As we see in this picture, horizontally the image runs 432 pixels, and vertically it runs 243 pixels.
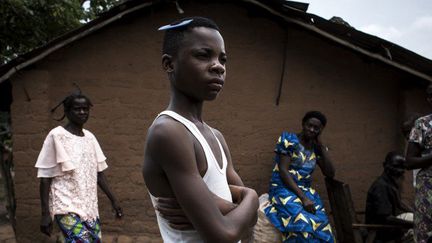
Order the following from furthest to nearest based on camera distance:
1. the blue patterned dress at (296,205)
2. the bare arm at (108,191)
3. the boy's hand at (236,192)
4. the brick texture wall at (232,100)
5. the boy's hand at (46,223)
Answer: the brick texture wall at (232,100), the blue patterned dress at (296,205), the bare arm at (108,191), the boy's hand at (46,223), the boy's hand at (236,192)

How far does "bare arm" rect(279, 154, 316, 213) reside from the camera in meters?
4.96

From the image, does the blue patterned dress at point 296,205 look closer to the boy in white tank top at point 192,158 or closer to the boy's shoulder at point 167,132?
the boy in white tank top at point 192,158

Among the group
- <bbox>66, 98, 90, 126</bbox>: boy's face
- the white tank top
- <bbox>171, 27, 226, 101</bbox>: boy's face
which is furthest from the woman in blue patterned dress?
<bbox>171, 27, 226, 101</bbox>: boy's face

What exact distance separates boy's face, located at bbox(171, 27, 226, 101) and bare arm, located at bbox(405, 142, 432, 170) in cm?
284

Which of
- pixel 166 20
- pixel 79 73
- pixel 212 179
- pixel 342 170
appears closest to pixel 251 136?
pixel 342 170

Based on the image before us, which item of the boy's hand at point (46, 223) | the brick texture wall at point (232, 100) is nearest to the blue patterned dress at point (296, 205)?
the brick texture wall at point (232, 100)

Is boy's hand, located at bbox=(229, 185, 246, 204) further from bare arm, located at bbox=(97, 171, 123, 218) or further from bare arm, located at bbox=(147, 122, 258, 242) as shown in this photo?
bare arm, located at bbox=(97, 171, 123, 218)

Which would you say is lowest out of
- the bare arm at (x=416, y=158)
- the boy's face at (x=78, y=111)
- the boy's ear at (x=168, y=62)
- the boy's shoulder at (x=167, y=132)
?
the bare arm at (x=416, y=158)

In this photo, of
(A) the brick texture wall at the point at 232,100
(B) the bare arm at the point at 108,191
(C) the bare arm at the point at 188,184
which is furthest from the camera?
(A) the brick texture wall at the point at 232,100

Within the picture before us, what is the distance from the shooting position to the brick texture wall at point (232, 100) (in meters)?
5.45

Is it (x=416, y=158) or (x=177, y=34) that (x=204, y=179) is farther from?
(x=416, y=158)

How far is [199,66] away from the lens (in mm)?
1521

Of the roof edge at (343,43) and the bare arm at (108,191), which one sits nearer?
the bare arm at (108,191)

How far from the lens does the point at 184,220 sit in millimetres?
1491
